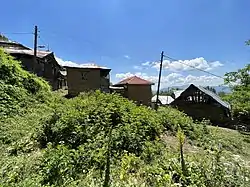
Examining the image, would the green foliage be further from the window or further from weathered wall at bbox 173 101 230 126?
the window

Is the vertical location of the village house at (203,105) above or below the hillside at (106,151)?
above

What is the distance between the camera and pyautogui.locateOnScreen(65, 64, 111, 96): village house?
2408cm

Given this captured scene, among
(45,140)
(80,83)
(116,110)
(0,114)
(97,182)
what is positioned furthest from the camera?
(80,83)

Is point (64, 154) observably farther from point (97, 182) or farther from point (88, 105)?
point (88, 105)

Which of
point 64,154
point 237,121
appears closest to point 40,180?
point 64,154

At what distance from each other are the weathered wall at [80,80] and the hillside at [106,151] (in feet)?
42.8

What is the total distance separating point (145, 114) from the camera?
8406 millimetres

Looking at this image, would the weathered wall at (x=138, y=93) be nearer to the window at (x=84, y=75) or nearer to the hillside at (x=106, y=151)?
the window at (x=84, y=75)

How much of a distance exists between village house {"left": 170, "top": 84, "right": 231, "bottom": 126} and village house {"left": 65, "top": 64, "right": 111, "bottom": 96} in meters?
9.09

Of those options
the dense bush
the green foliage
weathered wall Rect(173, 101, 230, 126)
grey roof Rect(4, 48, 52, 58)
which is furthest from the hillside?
weathered wall Rect(173, 101, 230, 126)

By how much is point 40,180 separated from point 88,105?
408cm

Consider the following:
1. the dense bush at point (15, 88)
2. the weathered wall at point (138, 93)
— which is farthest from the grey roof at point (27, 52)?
the dense bush at point (15, 88)

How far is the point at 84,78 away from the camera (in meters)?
24.5

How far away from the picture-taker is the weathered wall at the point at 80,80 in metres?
24.0
